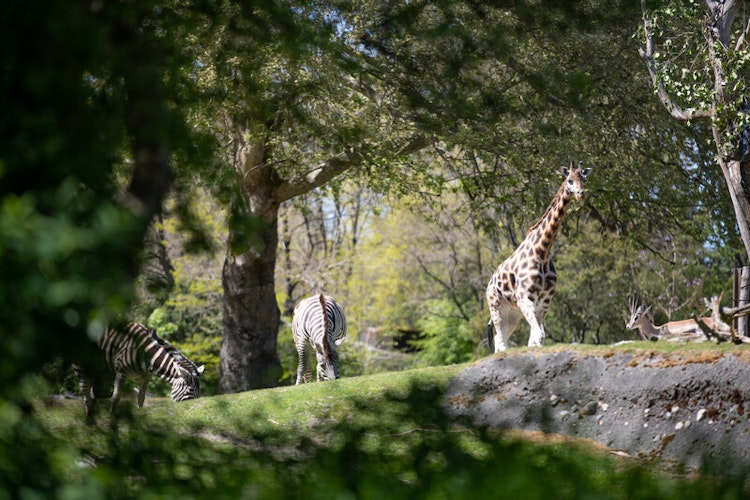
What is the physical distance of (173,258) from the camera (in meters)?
24.4

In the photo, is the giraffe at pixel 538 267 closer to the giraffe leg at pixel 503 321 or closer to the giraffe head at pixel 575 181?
the giraffe head at pixel 575 181

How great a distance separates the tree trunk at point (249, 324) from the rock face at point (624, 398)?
264 inches

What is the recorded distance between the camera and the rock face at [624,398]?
8.52 m

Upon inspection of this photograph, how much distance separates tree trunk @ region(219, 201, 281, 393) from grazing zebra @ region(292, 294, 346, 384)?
5.73 ft

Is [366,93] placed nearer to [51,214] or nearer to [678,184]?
[678,184]

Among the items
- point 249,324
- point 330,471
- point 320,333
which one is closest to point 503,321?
point 320,333

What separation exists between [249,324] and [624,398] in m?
9.15

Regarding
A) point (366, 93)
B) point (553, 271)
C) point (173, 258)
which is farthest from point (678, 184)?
point (173, 258)

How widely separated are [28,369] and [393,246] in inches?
1164

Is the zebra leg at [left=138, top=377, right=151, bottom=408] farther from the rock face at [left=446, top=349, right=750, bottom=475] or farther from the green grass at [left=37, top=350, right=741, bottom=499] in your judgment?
the green grass at [left=37, top=350, right=741, bottom=499]

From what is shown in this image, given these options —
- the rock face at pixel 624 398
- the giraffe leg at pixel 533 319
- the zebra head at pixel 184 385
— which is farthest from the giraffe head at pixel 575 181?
the zebra head at pixel 184 385

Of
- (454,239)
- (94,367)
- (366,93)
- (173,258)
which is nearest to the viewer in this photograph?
(94,367)

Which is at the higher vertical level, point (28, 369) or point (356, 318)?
point (356, 318)

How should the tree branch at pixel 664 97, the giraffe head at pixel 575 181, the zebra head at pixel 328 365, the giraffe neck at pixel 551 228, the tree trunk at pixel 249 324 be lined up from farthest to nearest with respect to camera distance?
1. the tree trunk at pixel 249 324
2. the zebra head at pixel 328 365
3. the tree branch at pixel 664 97
4. the giraffe neck at pixel 551 228
5. the giraffe head at pixel 575 181
